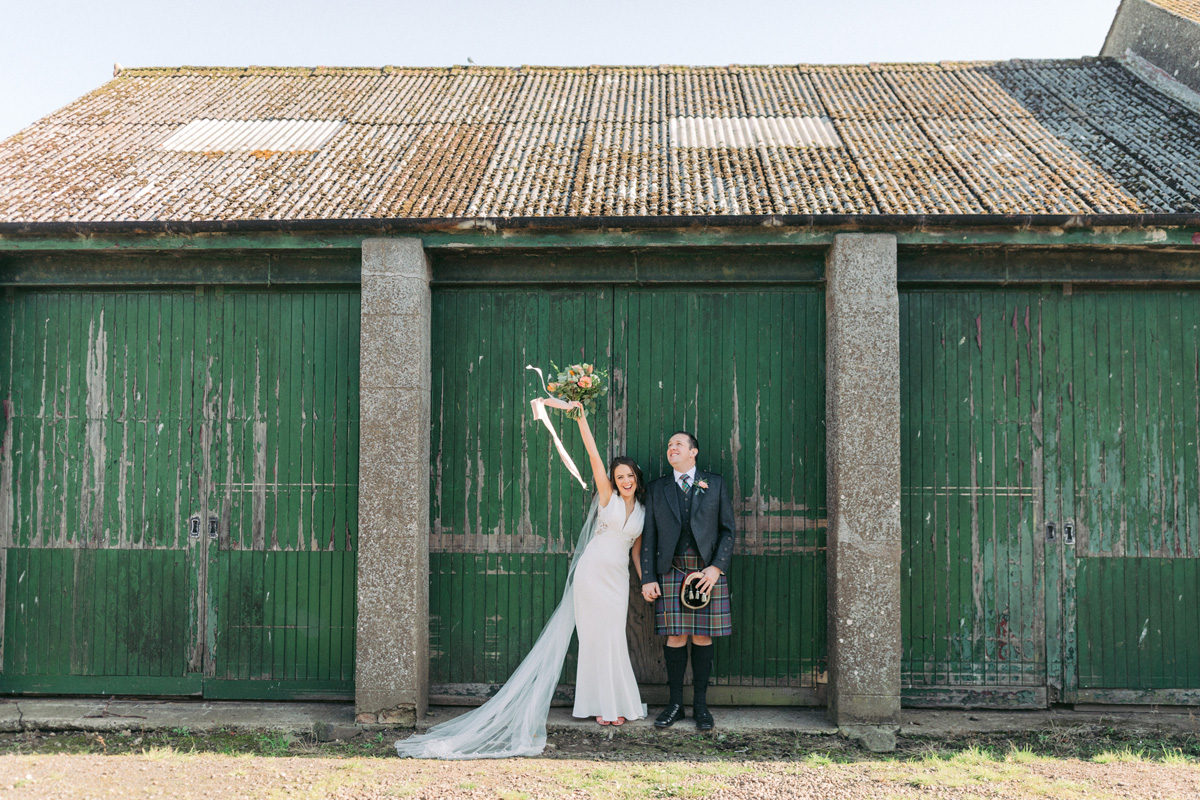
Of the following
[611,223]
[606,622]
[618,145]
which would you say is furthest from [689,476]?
[618,145]

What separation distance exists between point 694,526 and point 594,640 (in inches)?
42.2

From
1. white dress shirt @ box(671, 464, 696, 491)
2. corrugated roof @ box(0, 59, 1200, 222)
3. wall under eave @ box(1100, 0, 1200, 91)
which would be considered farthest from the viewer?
wall under eave @ box(1100, 0, 1200, 91)

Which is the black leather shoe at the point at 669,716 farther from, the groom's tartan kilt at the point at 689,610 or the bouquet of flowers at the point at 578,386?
the bouquet of flowers at the point at 578,386

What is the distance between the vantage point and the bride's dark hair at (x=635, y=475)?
5352 millimetres

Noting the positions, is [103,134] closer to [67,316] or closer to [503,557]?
[67,316]

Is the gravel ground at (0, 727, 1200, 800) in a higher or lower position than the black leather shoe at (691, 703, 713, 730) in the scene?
lower

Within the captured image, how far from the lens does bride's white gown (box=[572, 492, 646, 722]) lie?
206 inches

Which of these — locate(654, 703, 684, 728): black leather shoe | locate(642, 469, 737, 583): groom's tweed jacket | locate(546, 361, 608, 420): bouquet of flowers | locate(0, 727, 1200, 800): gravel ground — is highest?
locate(546, 361, 608, 420): bouquet of flowers

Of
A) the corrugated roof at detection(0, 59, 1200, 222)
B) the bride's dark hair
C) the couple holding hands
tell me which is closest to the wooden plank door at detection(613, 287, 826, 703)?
the bride's dark hair

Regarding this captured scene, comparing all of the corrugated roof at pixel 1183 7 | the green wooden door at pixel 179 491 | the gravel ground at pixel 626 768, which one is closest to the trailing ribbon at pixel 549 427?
the green wooden door at pixel 179 491

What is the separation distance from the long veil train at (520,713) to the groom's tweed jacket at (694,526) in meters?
0.47

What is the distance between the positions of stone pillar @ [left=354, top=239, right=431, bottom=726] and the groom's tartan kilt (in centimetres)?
177

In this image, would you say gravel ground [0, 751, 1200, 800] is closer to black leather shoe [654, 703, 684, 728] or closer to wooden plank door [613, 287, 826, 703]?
black leather shoe [654, 703, 684, 728]

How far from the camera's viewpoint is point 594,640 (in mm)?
5254
